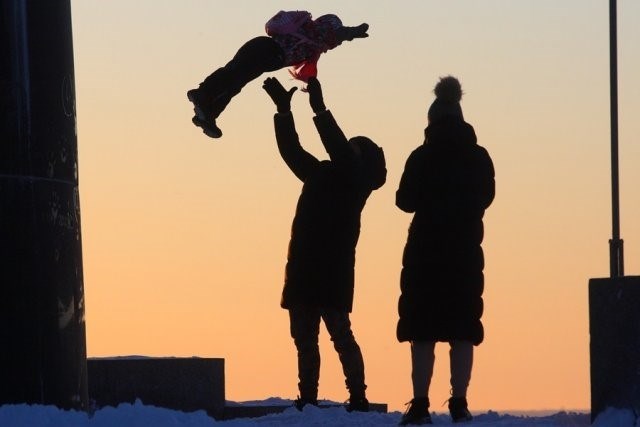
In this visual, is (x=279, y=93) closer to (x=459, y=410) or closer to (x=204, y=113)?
(x=204, y=113)

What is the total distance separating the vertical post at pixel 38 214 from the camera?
1027cm

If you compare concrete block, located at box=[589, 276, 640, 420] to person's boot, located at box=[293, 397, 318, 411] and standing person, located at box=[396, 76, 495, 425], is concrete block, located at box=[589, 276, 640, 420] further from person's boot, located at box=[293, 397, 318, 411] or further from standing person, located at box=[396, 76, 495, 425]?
person's boot, located at box=[293, 397, 318, 411]

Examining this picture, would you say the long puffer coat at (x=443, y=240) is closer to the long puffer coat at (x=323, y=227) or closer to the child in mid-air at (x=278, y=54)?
the long puffer coat at (x=323, y=227)

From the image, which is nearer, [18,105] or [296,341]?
[18,105]

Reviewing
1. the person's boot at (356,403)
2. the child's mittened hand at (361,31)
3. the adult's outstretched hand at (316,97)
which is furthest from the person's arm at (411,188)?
the child's mittened hand at (361,31)

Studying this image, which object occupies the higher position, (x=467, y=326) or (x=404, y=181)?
(x=404, y=181)

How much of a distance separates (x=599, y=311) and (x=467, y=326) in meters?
1.44

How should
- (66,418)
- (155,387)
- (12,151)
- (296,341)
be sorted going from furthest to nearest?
(155,387)
(296,341)
(12,151)
(66,418)

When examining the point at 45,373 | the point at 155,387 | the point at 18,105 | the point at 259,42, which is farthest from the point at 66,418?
the point at 155,387

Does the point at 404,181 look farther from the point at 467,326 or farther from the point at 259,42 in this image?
the point at 259,42

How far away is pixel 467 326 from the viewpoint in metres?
10.8

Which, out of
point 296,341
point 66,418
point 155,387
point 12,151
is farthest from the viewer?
point 155,387

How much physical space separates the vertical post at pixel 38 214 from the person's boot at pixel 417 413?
2.01 metres

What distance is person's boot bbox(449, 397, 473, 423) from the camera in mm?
10789
